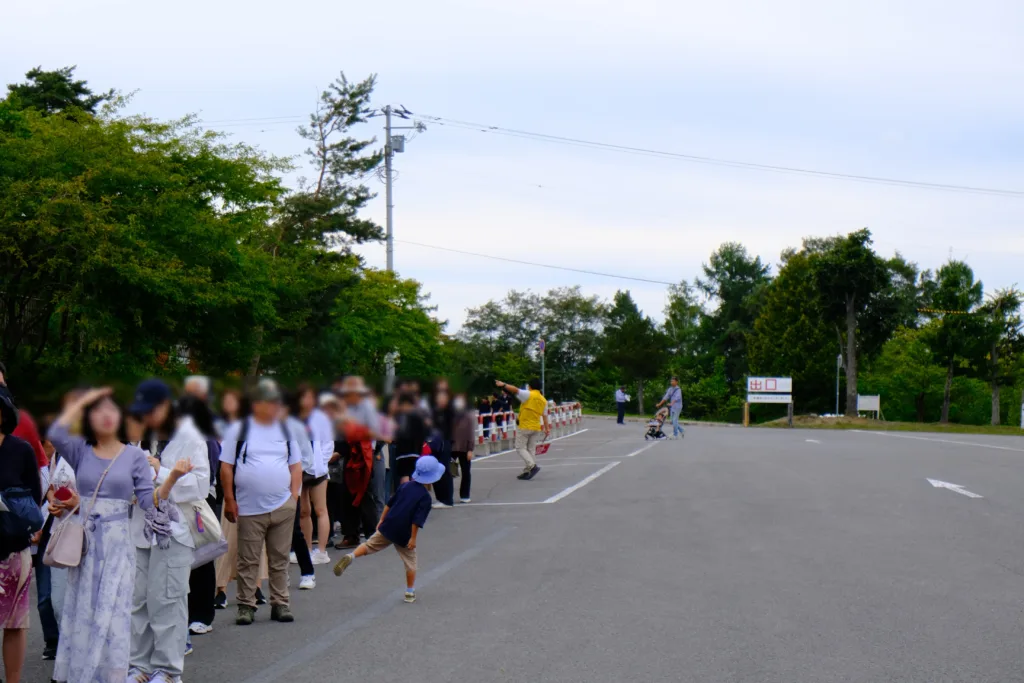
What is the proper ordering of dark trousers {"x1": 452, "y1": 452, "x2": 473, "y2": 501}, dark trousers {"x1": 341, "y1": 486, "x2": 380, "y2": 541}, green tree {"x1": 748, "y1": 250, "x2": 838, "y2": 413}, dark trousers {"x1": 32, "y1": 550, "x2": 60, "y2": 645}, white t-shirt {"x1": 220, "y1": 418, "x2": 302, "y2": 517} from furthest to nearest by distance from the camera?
green tree {"x1": 748, "y1": 250, "x2": 838, "y2": 413} < dark trousers {"x1": 452, "y1": 452, "x2": 473, "y2": 501} < dark trousers {"x1": 341, "y1": 486, "x2": 380, "y2": 541} < white t-shirt {"x1": 220, "y1": 418, "x2": 302, "y2": 517} < dark trousers {"x1": 32, "y1": 550, "x2": 60, "y2": 645}

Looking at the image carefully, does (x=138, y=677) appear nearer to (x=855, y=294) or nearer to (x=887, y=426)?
(x=887, y=426)

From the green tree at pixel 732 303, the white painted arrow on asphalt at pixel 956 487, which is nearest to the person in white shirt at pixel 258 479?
the white painted arrow on asphalt at pixel 956 487

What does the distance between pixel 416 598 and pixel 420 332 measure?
1864 inches

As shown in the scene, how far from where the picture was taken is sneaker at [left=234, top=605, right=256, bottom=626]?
794 cm

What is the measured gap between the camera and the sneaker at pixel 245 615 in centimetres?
794

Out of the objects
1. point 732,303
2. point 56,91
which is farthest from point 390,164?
point 732,303

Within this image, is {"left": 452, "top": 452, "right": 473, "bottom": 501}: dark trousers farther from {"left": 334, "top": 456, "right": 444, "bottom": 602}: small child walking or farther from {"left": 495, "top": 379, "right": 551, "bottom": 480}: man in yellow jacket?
{"left": 334, "top": 456, "right": 444, "bottom": 602}: small child walking

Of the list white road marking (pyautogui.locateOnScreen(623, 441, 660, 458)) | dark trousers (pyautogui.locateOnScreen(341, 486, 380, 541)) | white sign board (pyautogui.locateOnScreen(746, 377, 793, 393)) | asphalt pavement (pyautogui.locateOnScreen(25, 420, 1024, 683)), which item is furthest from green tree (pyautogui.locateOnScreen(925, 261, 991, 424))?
dark trousers (pyautogui.locateOnScreen(341, 486, 380, 541))

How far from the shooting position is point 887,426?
50.7 meters

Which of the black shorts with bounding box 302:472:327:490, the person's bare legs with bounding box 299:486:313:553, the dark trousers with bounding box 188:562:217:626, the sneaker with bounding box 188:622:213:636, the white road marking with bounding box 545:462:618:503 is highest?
the black shorts with bounding box 302:472:327:490

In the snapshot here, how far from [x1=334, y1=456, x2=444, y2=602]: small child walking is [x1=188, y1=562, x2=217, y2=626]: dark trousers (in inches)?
50.6

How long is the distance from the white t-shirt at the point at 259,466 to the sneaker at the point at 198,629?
31.1 inches

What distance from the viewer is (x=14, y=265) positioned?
27047mm

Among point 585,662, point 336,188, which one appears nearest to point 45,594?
point 585,662
